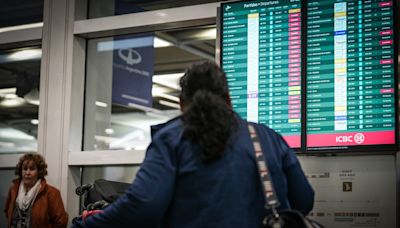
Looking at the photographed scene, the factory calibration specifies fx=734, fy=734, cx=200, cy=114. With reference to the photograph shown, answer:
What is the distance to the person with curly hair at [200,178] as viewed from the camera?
8.55 ft

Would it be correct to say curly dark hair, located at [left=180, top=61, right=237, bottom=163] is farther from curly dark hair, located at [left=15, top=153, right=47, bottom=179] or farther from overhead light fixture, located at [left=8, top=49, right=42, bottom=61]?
overhead light fixture, located at [left=8, top=49, right=42, bottom=61]

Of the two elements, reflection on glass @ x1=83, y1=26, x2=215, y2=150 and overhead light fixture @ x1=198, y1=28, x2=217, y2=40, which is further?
reflection on glass @ x1=83, y1=26, x2=215, y2=150

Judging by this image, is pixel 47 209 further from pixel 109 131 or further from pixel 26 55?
pixel 26 55

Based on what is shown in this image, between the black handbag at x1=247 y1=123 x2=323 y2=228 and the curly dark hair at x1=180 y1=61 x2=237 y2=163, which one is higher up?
the curly dark hair at x1=180 y1=61 x2=237 y2=163

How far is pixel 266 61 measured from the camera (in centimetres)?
452

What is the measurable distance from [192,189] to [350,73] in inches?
75.5

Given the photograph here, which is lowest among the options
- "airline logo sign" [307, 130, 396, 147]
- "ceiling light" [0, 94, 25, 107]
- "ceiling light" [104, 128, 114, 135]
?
"airline logo sign" [307, 130, 396, 147]

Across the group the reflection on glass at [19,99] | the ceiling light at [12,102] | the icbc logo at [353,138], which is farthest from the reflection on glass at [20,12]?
the icbc logo at [353,138]

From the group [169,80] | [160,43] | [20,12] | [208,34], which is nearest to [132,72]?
[160,43]

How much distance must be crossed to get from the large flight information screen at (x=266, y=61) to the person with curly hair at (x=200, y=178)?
1680 millimetres

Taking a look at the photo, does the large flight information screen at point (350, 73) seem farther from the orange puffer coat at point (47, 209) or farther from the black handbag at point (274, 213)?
the orange puffer coat at point (47, 209)

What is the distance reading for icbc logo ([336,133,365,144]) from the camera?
13.6ft

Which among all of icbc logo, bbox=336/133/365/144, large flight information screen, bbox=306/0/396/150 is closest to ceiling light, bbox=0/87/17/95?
large flight information screen, bbox=306/0/396/150

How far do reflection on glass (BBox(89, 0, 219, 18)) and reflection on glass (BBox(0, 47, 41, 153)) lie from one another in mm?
702
